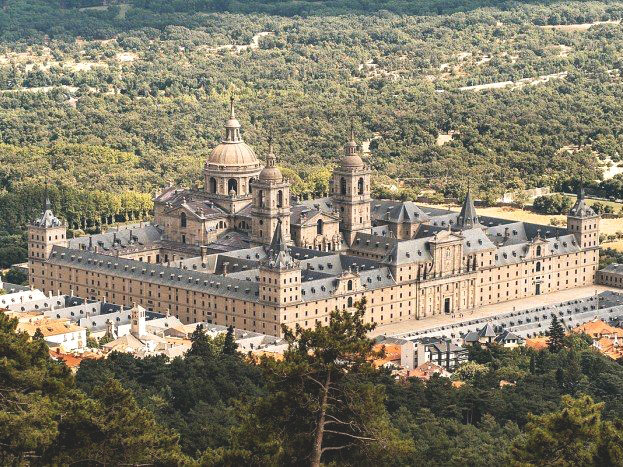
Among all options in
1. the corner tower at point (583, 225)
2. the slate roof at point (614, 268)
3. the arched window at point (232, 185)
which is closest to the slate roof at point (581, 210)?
the corner tower at point (583, 225)

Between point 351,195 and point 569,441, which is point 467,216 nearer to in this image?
point 351,195

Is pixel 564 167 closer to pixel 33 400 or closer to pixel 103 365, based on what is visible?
pixel 103 365

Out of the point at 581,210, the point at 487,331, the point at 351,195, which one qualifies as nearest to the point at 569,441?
the point at 487,331

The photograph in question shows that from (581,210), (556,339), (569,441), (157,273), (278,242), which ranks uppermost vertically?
(569,441)

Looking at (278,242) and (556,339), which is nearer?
(556,339)

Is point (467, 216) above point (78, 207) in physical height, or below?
above

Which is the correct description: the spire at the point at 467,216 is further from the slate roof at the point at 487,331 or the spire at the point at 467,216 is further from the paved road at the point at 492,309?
the slate roof at the point at 487,331
